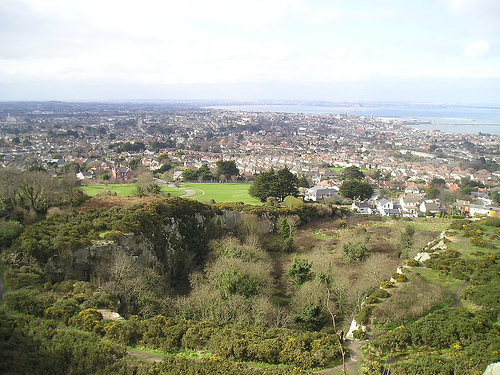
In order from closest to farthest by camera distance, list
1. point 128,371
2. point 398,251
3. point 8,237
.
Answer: point 128,371 < point 8,237 < point 398,251

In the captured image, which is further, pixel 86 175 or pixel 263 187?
pixel 86 175

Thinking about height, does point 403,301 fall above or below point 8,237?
below

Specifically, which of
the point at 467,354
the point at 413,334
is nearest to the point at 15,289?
the point at 413,334

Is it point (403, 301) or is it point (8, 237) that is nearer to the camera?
point (403, 301)

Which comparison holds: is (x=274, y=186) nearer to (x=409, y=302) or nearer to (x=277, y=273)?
(x=277, y=273)

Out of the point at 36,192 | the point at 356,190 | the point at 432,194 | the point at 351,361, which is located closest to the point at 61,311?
the point at 351,361

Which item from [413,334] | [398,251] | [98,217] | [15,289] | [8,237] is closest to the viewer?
[413,334]

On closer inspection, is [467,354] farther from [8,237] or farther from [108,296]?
[8,237]
